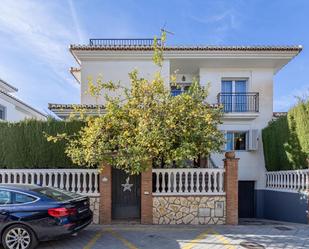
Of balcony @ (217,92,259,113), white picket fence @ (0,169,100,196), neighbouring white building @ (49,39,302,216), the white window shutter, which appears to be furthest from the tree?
balcony @ (217,92,259,113)

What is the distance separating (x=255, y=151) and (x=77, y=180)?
986 centimetres

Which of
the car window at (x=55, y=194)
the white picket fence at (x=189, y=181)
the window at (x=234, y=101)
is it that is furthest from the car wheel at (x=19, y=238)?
the window at (x=234, y=101)

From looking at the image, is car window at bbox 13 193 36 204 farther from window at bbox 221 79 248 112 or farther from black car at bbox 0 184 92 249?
window at bbox 221 79 248 112

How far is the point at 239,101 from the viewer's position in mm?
15609

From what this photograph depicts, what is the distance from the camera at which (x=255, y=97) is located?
50.8 ft

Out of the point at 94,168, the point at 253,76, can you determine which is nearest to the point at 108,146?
the point at 94,168

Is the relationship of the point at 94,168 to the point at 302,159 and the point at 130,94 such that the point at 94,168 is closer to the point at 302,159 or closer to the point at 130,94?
the point at 130,94

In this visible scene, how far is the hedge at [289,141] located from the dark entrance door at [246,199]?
5.76 ft

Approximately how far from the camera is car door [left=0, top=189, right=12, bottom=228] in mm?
6457

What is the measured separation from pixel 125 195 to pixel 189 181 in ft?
7.40

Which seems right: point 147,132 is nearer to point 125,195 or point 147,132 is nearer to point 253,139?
point 125,195

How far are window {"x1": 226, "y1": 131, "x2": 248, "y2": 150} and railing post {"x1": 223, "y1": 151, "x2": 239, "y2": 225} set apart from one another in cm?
623

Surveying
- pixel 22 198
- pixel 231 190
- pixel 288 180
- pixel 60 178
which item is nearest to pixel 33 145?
pixel 60 178

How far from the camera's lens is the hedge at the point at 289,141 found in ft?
34.5
